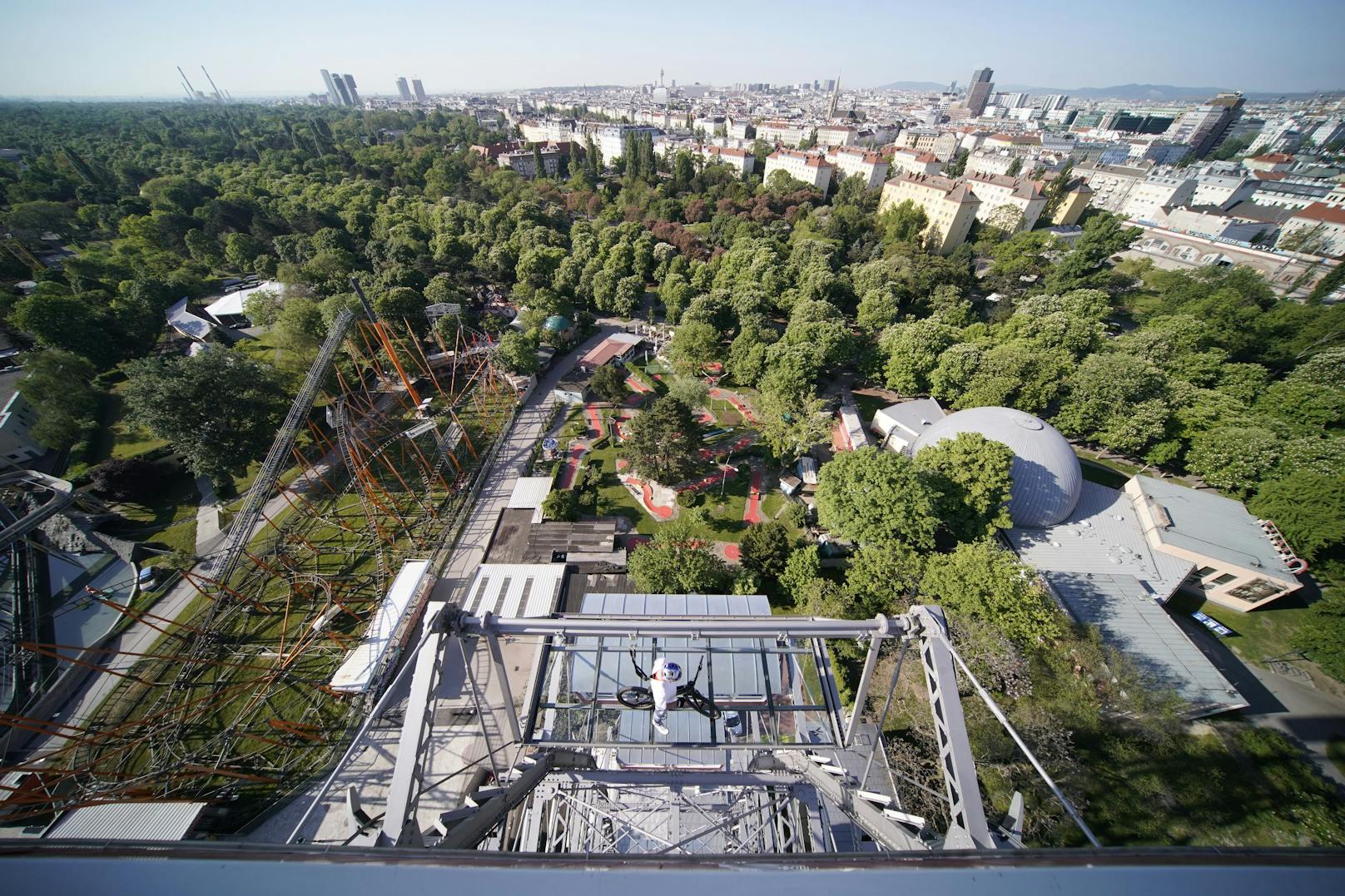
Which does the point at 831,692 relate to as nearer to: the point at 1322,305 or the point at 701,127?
the point at 1322,305

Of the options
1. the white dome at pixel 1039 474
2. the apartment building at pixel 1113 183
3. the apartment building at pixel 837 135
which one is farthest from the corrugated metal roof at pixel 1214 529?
the apartment building at pixel 837 135

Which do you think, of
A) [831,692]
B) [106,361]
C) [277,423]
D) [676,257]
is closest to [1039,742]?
[831,692]

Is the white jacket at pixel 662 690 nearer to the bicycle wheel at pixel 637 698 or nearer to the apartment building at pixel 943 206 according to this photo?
the bicycle wheel at pixel 637 698

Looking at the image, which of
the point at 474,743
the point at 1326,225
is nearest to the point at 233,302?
the point at 474,743

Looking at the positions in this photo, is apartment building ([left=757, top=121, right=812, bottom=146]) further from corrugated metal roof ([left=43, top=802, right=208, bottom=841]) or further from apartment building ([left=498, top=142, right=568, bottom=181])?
corrugated metal roof ([left=43, top=802, right=208, bottom=841])

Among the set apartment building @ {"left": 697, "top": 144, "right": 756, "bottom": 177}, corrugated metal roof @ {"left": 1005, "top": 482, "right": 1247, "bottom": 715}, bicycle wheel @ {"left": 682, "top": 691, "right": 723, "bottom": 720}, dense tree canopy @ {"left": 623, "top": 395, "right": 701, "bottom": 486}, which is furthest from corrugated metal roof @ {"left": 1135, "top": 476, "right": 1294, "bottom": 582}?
apartment building @ {"left": 697, "top": 144, "right": 756, "bottom": 177}
